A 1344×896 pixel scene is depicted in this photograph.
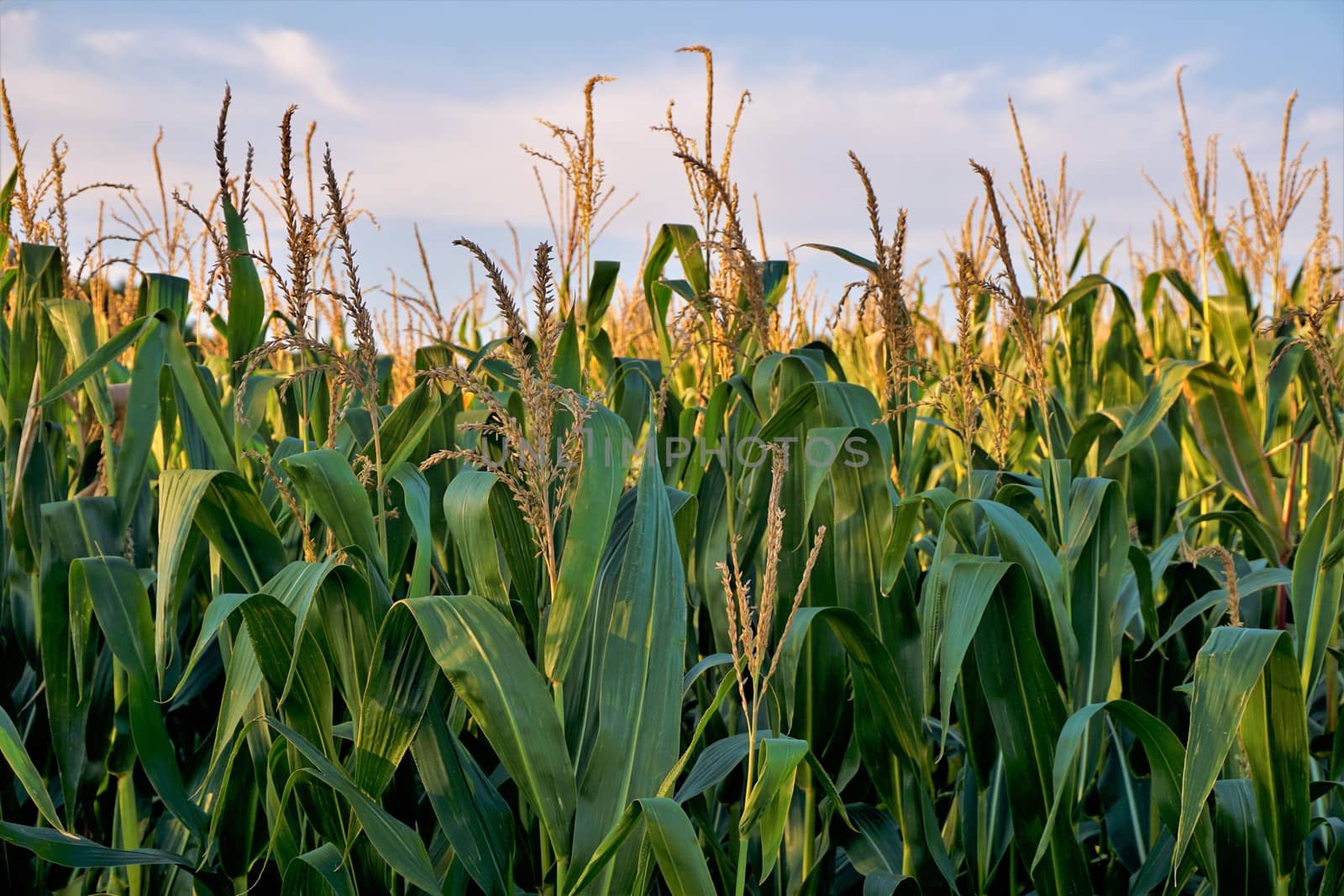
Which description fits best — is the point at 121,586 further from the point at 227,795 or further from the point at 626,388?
the point at 626,388

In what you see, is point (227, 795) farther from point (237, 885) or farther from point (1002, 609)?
point (1002, 609)

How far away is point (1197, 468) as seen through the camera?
8.84 ft

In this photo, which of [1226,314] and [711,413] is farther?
[1226,314]

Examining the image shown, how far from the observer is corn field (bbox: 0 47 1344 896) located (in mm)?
1098

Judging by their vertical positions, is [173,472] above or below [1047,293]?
below

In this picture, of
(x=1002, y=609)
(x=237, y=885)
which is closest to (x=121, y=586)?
(x=237, y=885)

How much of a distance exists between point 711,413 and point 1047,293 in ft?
4.14

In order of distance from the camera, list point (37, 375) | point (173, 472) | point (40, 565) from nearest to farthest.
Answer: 1. point (173, 472)
2. point (40, 565)
3. point (37, 375)

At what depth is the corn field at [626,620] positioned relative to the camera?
3.60 ft

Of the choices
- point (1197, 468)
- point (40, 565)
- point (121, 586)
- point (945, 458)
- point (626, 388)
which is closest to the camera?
point (121, 586)

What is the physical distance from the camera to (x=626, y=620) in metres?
1.11

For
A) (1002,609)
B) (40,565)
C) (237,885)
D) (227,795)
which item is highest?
(40,565)

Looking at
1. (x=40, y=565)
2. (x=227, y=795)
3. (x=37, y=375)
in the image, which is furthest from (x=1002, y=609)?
(x=37, y=375)

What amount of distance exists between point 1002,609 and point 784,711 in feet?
1.08
